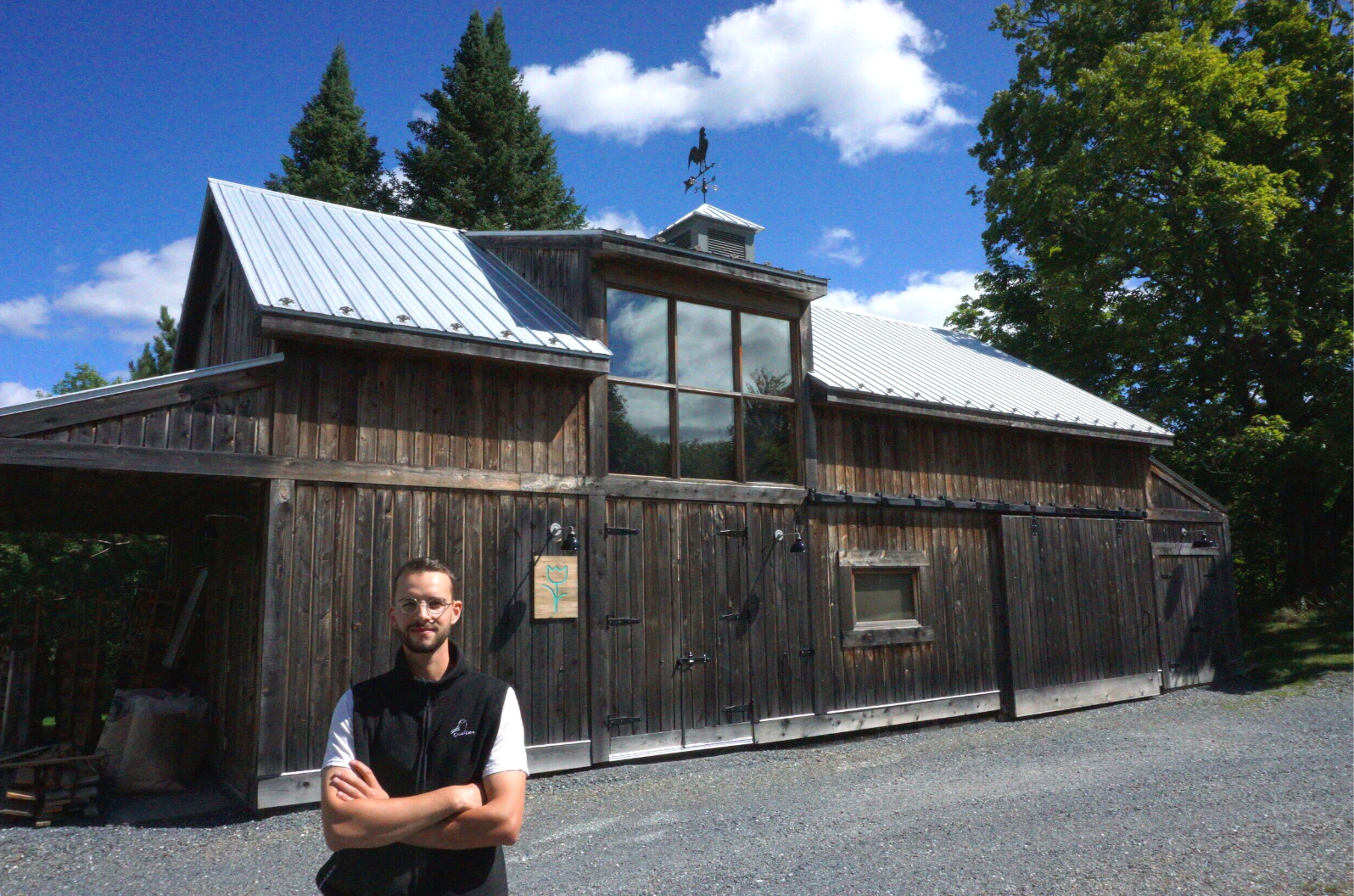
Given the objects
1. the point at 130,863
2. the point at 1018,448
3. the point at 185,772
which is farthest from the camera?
the point at 1018,448

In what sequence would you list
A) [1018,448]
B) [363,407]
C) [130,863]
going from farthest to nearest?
[1018,448] → [363,407] → [130,863]

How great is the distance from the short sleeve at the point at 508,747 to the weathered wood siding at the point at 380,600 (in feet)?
17.1

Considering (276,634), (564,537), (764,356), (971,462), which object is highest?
(764,356)

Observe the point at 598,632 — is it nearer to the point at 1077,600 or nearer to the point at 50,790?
the point at 50,790

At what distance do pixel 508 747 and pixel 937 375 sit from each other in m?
11.7

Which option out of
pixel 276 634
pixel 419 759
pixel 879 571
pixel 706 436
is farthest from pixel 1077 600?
pixel 419 759

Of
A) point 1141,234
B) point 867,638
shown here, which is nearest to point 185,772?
point 867,638

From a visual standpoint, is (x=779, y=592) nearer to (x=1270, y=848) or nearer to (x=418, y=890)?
(x=1270, y=848)

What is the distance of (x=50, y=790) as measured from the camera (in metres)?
7.10

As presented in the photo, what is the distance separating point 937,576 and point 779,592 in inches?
101

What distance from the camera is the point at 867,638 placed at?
10.7 metres

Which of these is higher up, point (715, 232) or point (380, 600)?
point (715, 232)

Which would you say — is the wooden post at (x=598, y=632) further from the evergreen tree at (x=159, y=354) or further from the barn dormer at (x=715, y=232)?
the evergreen tree at (x=159, y=354)

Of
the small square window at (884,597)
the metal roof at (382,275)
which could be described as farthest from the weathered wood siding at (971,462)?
the metal roof at (382,275)
